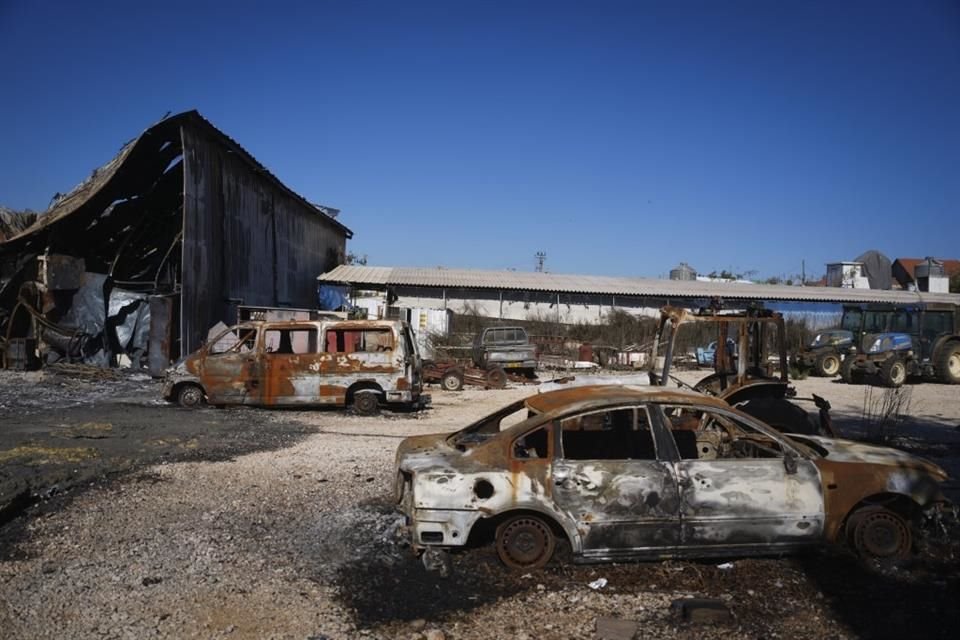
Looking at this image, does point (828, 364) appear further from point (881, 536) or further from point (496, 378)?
point (881, 536)

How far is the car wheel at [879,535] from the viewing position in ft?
17.1

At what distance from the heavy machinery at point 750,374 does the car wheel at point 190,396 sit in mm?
8733

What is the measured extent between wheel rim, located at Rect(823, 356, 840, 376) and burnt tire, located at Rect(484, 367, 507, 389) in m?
12.0

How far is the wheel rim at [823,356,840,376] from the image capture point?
941 inches

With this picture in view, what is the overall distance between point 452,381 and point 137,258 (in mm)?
11495

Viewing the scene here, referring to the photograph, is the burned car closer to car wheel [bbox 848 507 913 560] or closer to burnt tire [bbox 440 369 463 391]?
car wheel [bbox 848 507 913 560]

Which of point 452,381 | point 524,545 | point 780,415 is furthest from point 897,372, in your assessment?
point 524,545

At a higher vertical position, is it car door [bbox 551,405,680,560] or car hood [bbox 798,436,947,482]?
car hood [bbox 798,436,947,482]

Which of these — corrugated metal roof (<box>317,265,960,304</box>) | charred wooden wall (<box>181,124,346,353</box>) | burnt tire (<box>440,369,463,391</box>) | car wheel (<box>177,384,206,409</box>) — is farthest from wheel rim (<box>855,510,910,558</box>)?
corrugated metal roof (<box>317,265,960,304</box>)

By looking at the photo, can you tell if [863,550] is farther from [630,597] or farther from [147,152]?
[147,152]

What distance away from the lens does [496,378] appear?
20.1m

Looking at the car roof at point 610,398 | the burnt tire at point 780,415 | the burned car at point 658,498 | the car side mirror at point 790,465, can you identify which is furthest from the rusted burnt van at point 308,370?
the car side mirror at point 790,465

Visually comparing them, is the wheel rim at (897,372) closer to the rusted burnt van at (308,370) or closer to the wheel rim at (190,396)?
the rusted burnt van at (308,370)

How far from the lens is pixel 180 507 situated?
670cm
